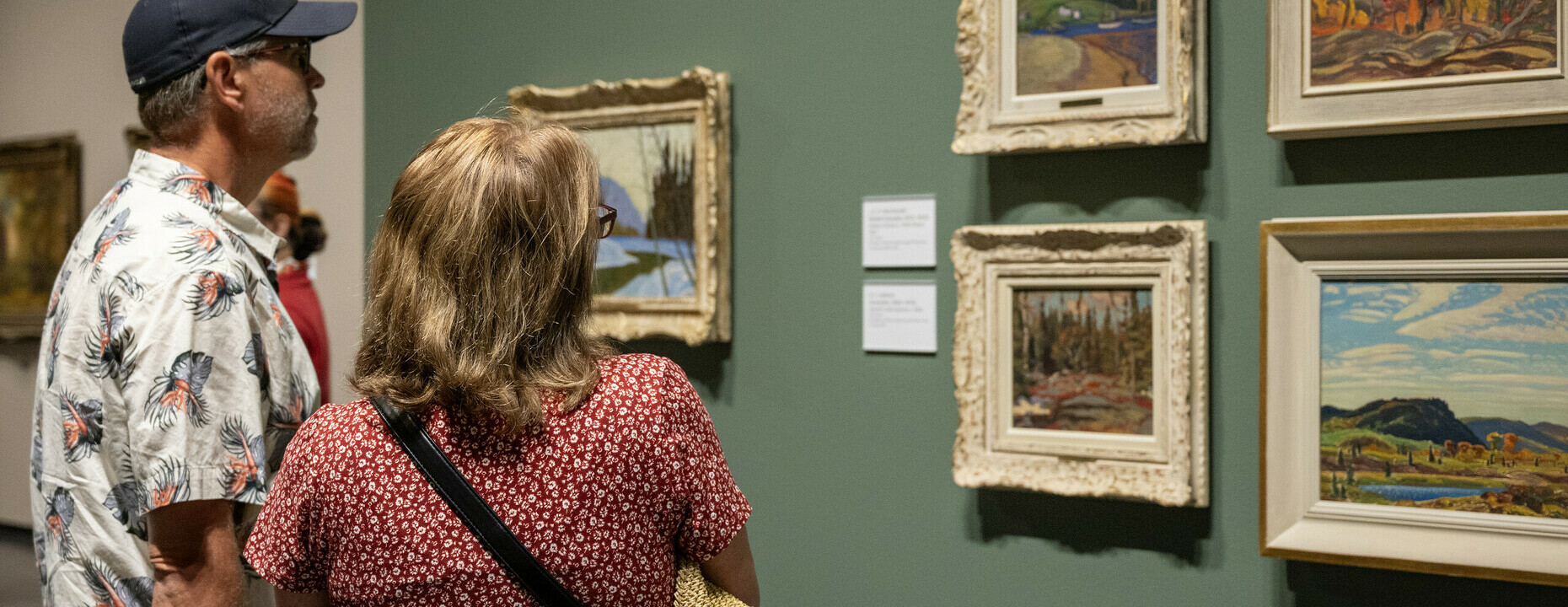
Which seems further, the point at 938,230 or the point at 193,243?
the point at 938,230

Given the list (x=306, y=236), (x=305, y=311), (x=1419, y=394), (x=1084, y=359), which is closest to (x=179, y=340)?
(x=1084, y=359)

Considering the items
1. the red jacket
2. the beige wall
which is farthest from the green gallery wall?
the beige wall

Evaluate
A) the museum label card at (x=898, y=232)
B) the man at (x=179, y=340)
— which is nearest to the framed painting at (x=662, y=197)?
the museum label card at (x=898, y=232)

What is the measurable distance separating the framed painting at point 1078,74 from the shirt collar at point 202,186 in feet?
4.87

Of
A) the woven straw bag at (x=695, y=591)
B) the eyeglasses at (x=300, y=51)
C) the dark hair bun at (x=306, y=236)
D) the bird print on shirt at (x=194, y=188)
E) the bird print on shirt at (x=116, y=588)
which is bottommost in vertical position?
the bird print on shirt at (x=116, y=588)

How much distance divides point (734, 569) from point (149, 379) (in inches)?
32.5

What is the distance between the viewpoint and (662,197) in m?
3.03

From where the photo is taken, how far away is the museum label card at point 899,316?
2.73 m

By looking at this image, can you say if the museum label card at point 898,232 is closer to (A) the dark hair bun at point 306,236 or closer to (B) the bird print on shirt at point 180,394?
(B) the bird print on shirt at point 180,394

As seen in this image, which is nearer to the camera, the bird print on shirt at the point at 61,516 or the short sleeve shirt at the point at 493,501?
the short sleeve shirt at the point at 493,501

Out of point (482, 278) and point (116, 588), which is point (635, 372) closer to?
point (482, 278)

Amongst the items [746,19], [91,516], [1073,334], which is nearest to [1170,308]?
[1073,334]

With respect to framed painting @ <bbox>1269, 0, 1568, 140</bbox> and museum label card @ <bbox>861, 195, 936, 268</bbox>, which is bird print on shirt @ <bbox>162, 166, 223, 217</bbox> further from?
framed painting @ <bbox>1269, 0, 1568, 140</bbox>

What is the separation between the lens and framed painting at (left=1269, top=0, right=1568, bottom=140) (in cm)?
208
